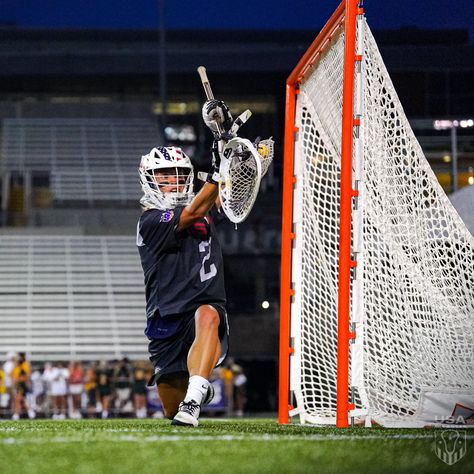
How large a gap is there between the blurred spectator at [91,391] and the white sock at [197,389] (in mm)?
13422

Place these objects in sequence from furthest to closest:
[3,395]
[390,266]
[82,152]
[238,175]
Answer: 1. [82,152]
2. [3,395]
3. [390,266]
4. [238,175]

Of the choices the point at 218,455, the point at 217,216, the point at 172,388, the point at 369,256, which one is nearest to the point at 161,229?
the point at 217,216

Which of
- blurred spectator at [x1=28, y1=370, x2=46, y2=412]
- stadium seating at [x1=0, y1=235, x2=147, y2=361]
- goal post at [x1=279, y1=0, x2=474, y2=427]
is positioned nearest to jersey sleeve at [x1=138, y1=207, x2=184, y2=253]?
goal post at [x1=279, y1=0, x2=474, y2=427]

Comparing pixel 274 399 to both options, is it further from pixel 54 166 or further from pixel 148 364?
pixel 54 166

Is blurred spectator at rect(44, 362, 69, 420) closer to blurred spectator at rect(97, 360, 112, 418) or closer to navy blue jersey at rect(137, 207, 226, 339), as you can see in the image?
blurred spectator at rect(97, 360, 112, 418)

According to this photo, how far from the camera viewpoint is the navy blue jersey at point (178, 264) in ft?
17.9

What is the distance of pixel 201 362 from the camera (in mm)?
5254

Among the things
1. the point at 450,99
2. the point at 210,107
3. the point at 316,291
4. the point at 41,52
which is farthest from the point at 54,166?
the point at 210,107

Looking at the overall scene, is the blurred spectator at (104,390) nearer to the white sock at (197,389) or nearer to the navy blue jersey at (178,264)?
the navy blue jersey at (178,264)

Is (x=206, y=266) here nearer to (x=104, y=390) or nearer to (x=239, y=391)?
(x=104, y=390)

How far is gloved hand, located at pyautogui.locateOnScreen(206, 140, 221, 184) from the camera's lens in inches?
196

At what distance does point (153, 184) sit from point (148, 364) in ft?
45.7

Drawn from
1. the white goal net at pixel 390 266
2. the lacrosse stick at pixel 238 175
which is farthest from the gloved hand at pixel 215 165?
the white goal net at pixel 390 266

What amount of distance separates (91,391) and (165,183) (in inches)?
523
